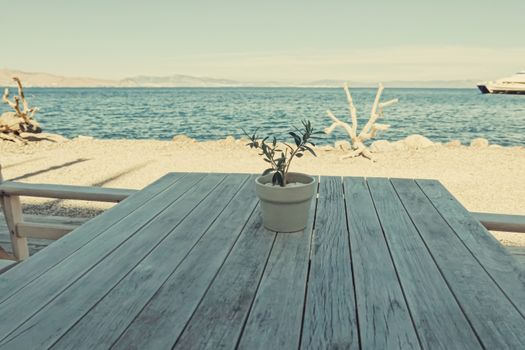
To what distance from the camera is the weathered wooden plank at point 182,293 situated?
3.06 feet

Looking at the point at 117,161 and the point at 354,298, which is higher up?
the point at 354,298

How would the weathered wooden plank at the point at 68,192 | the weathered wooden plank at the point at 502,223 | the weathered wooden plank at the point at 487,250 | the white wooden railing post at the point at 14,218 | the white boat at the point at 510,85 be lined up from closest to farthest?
the weathered wooden plank at the point at 487,250, the weathered wooden plank at the point at 502,223, the weathered wooden plank at the point at 68,192, the white wooden railing post at the point at 14,218, the white boat at the point at 510,85

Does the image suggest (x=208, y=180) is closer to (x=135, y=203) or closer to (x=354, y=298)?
(x=135, y=203)

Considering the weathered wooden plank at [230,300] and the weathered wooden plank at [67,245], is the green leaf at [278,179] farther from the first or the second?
the weathered wooden plank at [67,245]

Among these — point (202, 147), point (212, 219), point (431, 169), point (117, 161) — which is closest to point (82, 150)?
point (117, 161)

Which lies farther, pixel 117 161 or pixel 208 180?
pixel 117 161

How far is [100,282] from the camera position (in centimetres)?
120

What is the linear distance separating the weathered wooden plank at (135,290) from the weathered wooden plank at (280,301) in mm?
306

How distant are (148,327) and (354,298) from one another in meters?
0.55

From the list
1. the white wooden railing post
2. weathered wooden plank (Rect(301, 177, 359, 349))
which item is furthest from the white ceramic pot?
the white wooden railing post

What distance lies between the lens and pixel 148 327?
3.19 feet

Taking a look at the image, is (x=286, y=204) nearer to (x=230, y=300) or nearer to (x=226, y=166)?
(x=230, y=300)

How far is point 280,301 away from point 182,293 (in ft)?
0.91

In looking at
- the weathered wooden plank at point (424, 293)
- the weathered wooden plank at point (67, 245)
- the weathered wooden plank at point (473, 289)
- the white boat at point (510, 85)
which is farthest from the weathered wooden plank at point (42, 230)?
the white boat at point (510, 85)
